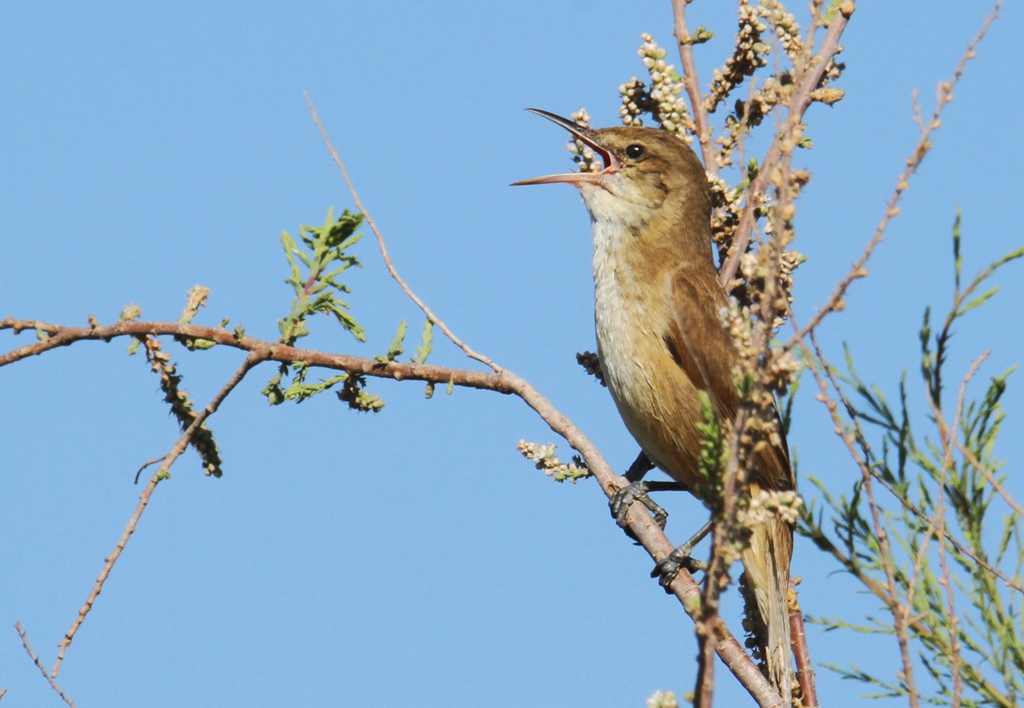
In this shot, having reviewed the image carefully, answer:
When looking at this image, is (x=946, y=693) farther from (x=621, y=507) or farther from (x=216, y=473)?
(x=216, y=473)

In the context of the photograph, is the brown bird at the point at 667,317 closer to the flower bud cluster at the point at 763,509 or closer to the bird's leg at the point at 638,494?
the bird's leg at the point at 638,494

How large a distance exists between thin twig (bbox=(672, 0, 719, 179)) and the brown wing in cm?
59

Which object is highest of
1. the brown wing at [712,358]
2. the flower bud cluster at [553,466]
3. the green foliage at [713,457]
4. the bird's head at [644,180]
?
the bird's head at [644,180]

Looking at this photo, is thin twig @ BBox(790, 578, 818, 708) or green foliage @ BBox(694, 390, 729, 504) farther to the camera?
thin twig @ BBox(790, 578, 818, 708)

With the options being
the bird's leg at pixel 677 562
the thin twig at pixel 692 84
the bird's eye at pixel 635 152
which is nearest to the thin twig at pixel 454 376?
the bird's leg at pixel 677 562

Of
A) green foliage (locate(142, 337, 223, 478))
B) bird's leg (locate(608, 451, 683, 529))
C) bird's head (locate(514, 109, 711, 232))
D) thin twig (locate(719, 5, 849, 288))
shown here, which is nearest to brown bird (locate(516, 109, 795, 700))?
bird's head (locate(514, 109, 711, 232))

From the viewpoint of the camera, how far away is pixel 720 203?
461 centimetres

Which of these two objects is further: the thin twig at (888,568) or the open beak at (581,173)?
the open beak at (581,173)

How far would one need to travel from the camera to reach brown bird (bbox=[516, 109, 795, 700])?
4.58m

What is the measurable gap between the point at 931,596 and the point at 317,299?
6.73 ft

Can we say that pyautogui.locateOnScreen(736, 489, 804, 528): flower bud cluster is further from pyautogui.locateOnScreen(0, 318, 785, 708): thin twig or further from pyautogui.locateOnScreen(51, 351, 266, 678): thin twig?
pyautogui.locateOnScreen(51, 351, 266, 678): thin twig

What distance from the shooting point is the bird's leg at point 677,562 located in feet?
11.9

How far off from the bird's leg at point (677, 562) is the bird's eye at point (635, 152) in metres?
1.88

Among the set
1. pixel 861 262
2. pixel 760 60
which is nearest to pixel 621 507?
pixel 760 60
